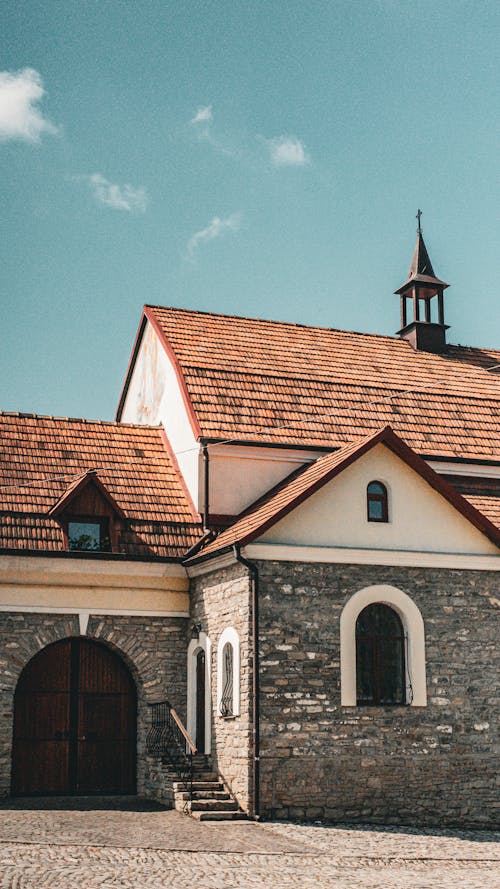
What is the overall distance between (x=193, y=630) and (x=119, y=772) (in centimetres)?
293

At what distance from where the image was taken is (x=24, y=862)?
1359 centimetres

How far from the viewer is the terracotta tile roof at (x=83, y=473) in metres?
20.4

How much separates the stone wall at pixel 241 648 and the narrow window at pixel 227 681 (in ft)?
0.64

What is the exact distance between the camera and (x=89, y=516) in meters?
20.5

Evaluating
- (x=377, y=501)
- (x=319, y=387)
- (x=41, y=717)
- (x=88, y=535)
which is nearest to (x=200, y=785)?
(x=41, y=717)

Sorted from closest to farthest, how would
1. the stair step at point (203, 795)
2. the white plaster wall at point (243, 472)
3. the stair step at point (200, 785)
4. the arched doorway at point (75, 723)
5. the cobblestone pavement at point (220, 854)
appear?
the cobblestone pavement at point (220, 854), the stair step at point (203, 795), the stair step at point (200, 785), the arched doorway at point (75, 723), the white plaster wall at point (243, 472)

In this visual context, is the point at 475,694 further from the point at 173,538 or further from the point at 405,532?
the point at 173,538

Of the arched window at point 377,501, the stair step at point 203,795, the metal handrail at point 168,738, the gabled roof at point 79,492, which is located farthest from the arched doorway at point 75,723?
the arched window at point 377,501

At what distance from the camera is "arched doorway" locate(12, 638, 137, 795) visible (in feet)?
64.6

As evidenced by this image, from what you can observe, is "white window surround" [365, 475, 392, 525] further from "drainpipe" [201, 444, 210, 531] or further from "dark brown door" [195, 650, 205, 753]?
"dark brown door" [195, 650, 205, 753]

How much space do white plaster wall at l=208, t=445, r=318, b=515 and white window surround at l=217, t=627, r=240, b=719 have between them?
10.6 feet

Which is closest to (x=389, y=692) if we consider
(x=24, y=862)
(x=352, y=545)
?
(x=352, y=545)

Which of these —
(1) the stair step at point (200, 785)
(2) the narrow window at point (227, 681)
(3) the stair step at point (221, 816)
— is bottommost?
(3) the stair step at point (221, 816)

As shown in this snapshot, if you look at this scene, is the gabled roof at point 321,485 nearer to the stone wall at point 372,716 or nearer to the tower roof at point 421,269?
the stone wall at point 372,716
